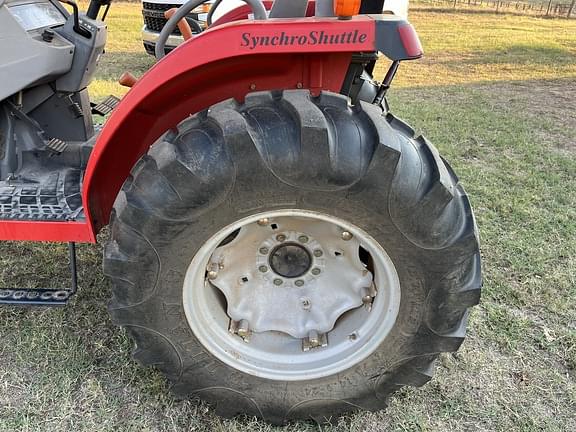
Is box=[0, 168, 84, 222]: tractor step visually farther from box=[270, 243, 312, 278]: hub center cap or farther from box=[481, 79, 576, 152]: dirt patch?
box=[481, 79, 576, 152]: dirt patch

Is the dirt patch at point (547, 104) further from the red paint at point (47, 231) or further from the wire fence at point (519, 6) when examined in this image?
the wire fence at point (519, 6)

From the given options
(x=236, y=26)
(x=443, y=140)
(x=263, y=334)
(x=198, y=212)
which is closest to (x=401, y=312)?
(x=263, y=334)

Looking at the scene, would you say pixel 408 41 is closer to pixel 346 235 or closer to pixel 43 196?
pixel 346 235

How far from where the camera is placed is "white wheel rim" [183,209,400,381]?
1.85 meters

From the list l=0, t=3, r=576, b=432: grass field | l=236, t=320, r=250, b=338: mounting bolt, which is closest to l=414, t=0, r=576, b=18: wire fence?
l=0, t=3, r=576, b=432: grass field

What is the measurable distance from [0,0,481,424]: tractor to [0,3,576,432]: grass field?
253 millimetres

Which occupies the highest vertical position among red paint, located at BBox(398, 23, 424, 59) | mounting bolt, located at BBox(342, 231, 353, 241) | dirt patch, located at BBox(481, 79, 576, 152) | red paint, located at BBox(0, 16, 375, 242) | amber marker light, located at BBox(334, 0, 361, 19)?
amber marker light, located at BBox(334, 0, 361, 19)

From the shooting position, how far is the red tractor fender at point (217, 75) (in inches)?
64.2

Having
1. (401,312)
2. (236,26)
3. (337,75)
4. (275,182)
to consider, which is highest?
(236,26)

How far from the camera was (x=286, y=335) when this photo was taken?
6.79ft

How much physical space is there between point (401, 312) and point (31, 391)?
152 cm

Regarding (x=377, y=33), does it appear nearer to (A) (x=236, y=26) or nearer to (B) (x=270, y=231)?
(A) (x=236, y=26)

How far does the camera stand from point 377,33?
1.64 m

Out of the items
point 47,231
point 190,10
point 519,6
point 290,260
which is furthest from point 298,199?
point 519,6
